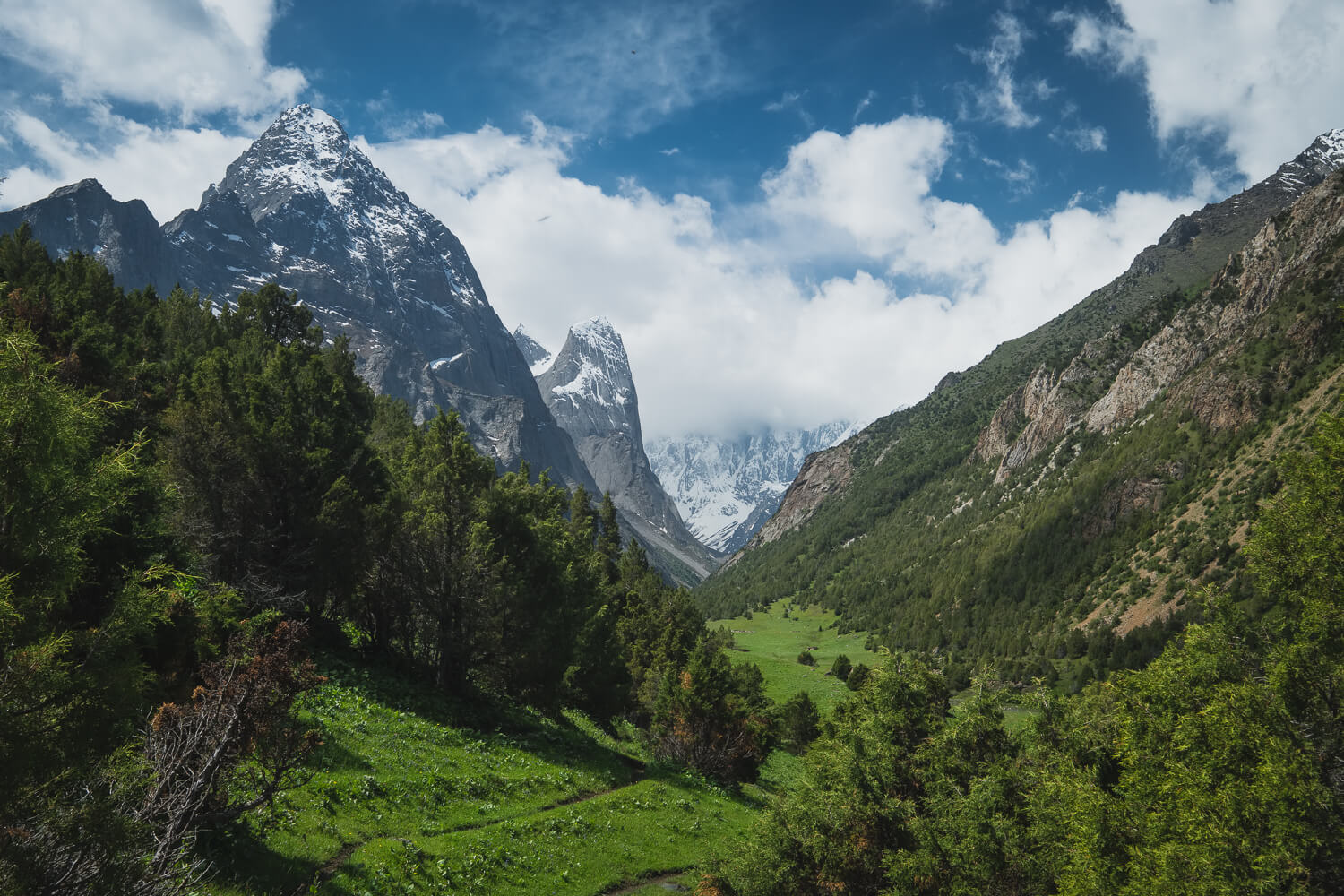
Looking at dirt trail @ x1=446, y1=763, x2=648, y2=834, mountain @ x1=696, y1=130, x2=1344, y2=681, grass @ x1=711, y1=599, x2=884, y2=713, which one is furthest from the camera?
mountain @ x1=696, y1=130, x2=1344, y2=681

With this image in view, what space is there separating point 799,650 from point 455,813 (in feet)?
447

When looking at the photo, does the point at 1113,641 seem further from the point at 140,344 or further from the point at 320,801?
the point at 140,344

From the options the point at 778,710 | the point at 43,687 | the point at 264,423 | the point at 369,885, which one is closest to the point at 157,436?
the point at 264,423

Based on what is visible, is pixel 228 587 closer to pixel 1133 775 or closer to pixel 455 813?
pixel 455 813

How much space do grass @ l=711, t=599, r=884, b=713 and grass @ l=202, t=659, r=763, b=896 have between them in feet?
142

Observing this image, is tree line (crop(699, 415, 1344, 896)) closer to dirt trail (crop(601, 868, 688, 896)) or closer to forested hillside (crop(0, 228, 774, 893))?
dirt trail (crop(601, 868, 688, 896))

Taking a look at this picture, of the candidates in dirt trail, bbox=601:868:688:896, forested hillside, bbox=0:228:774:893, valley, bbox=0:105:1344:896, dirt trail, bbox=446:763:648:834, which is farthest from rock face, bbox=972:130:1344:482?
dirt trail, bbox=601:868:688:896

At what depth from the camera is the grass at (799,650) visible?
8912 cm

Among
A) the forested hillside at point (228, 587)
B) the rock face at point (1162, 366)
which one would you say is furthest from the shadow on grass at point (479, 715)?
the rock face at point (1162, 366)

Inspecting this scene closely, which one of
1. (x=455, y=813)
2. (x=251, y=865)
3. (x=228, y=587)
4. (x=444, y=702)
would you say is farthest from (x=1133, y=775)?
(x=228, y=587)

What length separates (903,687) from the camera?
26.5 m

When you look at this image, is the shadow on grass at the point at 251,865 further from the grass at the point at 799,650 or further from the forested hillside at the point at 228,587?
the grass at the point at 799,650

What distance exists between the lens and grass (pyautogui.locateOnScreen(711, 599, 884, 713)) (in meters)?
89.1

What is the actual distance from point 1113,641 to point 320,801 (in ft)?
378
